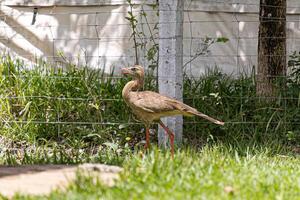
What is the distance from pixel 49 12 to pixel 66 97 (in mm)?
1880

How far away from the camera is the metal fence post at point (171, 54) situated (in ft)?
26.2

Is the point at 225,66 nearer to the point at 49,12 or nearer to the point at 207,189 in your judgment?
the point at 49,12

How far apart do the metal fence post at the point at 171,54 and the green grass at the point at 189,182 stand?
2105 millimetres

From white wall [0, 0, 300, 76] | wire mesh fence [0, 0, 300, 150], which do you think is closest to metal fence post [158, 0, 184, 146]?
wire mesh fence [0, 0, 300, 150]

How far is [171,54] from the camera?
26.2 feet

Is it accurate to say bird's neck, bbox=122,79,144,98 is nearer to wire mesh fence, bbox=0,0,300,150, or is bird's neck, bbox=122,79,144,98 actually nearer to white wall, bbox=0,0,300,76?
wire mesh fence, bbox=0,0,300,150

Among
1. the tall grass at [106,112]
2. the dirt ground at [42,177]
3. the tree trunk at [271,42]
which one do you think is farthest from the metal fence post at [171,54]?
the dirt ground at [42,177]

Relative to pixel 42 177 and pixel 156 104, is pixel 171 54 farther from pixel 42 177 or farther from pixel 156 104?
pixel 42 177

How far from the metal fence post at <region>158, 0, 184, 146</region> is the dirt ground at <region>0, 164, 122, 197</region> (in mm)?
2385

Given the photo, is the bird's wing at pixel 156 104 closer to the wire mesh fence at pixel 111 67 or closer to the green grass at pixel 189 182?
the wire mesh fence at pixel 111 67

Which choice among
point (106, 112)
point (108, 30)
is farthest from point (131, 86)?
point (108, 30)

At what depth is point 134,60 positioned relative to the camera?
32.8 feet

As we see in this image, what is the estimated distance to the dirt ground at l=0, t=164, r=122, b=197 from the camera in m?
4.97

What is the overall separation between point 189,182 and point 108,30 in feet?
18.4
